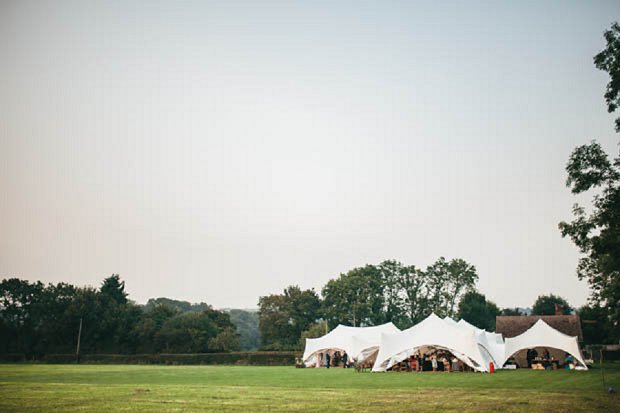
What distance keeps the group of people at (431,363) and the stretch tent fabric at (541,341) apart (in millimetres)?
4199

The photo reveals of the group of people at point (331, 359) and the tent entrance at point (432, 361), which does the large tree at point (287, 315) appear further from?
the tent entrance at point (432, 361)

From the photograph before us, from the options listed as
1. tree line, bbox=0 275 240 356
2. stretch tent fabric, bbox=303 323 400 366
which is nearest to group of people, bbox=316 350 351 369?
stretch tent fabric, bbox=303 323 400 366

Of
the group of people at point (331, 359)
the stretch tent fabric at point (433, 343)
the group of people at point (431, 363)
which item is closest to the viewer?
the stretch tent fabric at point (433, 343)

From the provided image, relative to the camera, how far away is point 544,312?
2751 inches

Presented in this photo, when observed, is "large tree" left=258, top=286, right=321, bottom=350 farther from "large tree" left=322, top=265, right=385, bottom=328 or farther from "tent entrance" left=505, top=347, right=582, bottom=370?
"tent entrance" left=505, top=347, right=582, bottom=370

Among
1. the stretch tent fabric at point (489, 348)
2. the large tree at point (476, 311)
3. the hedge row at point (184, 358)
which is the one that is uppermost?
the large tree at point (476, 311)

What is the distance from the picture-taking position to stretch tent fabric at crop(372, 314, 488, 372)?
28312 millimetres

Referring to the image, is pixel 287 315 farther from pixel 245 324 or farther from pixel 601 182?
pixel 245 324

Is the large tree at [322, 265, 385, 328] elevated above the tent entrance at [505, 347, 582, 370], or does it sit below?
above

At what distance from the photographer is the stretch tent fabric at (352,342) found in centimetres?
3642

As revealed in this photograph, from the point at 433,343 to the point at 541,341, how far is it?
25.0 feet

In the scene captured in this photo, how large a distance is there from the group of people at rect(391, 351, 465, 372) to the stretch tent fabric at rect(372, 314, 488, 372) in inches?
16.6

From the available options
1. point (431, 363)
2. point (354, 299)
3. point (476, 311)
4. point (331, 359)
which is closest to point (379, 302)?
point (354, 299)

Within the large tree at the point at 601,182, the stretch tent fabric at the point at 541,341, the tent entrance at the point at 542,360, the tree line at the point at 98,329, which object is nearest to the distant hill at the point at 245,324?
the tree line at the point at 98,329
